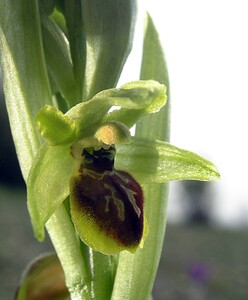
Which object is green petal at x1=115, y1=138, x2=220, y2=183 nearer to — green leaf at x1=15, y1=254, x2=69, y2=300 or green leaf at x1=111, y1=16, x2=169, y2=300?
green leaf at x1=111, y1=16, x2=169, y2=300

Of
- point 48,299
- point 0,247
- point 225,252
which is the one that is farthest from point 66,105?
point 225,252

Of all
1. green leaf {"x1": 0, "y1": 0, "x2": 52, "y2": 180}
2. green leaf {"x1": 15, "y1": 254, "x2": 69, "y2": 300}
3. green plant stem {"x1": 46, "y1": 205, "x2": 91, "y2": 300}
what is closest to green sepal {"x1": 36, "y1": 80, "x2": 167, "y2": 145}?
green leaf {"x1": 0, "y1": 0, "x2": 52, "y2": 180}

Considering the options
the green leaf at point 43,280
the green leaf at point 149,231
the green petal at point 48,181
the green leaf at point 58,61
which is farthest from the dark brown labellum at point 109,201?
the green leaf at point 43,280

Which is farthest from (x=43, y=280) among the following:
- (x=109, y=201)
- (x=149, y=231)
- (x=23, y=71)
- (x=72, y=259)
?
(x=23, y=71)

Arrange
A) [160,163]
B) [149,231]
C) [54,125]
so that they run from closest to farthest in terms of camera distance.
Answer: [54,125]
[160,163]
[149,231]

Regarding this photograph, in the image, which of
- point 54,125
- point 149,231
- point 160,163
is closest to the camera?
point 54,125

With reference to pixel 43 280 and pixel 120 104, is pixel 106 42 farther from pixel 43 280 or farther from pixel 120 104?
pixel 43 280

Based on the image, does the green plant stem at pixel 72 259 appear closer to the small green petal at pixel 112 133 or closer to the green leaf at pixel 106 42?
the small green petal at pixel 112 133

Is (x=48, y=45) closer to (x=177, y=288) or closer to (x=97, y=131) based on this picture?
(x=97, y=131)

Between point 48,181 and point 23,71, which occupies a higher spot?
point 23,71
